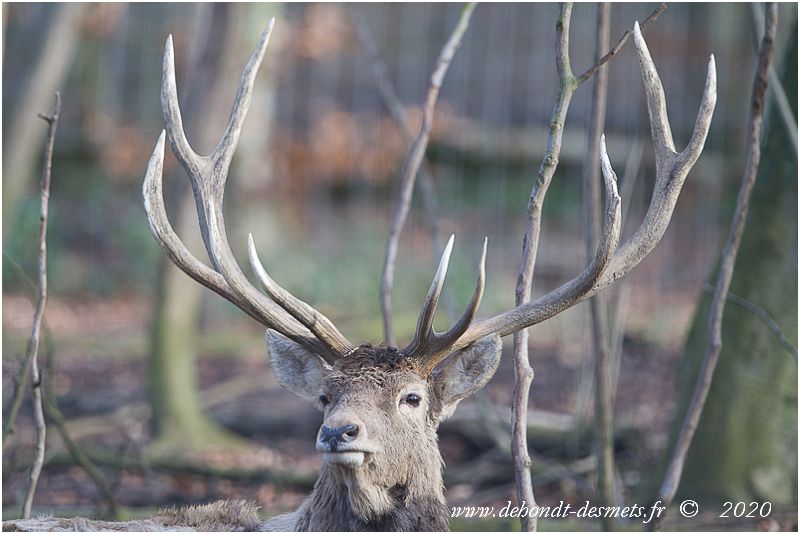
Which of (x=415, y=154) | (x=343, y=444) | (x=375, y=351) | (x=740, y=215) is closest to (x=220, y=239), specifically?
(x=375, y=351)

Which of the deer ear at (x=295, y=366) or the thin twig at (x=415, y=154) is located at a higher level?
the thin twig at (x=415, y=154)

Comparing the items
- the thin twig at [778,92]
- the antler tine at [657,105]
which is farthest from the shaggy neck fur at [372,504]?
the thin twig at [778,92]

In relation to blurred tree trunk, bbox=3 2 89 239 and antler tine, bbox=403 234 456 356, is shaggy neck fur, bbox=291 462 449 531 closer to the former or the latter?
antler tine, bbox=403 234 456 356

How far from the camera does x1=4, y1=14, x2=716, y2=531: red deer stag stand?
3990 mm

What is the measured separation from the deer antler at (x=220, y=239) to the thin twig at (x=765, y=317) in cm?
254

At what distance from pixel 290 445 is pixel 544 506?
244 centimetres

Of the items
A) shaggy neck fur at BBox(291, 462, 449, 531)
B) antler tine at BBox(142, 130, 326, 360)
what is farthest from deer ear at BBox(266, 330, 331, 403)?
shaggy neck fur at BBox(291, 462, 449, 531)

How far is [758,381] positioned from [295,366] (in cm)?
309

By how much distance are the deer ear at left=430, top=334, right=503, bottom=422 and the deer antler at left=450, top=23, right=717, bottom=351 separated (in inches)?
2.3

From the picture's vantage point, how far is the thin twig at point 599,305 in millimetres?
5324

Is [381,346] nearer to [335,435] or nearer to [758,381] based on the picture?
[335,435]

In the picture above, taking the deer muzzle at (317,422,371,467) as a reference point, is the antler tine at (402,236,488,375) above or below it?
above

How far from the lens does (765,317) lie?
5594 mm

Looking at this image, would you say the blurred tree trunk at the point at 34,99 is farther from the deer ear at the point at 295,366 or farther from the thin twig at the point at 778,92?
the thin twig at the point at 778,92
